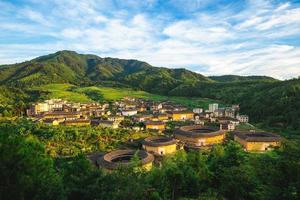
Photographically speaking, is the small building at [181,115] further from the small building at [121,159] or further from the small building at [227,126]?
the small building at [121,159]

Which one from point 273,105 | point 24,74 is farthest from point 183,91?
point 24,74

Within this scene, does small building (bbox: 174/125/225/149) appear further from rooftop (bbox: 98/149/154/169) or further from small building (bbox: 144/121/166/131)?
rooftop (bbox: 98/149/154/169)

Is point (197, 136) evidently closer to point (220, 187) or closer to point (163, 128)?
point (163, 128)

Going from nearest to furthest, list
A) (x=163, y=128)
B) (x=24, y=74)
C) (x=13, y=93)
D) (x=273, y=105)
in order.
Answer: (x=163, y=128) < (x=273, y=105) < (x=13, y=93) < (x=24, y=74)

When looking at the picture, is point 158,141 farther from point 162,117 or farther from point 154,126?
point 162,117

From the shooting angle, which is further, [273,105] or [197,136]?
[273,105]

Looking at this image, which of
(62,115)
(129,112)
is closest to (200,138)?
(129,112)

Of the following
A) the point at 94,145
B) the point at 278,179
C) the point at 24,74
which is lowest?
the point at 94,145

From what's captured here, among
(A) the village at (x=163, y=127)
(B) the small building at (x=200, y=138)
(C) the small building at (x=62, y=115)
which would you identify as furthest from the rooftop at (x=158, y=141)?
(C) the small building at (x=62, y=115)
